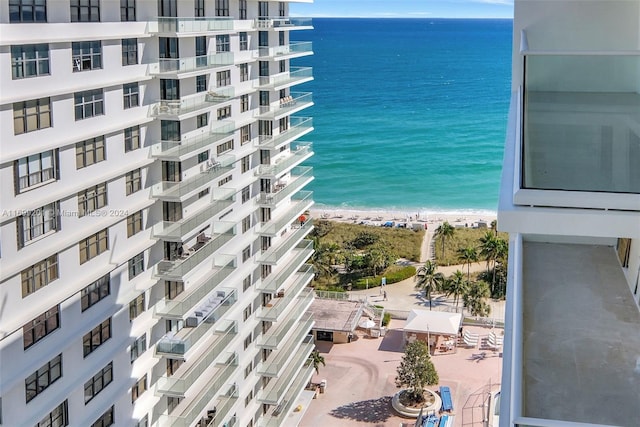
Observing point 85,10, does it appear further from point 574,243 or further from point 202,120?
point 574,243

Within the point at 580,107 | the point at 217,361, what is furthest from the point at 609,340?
the point at 217,361

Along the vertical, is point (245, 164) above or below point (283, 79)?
below

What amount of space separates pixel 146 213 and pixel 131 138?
79.2 inches

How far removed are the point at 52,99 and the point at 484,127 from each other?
91989 millimetres

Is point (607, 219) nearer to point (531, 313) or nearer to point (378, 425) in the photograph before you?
point (531, 313)

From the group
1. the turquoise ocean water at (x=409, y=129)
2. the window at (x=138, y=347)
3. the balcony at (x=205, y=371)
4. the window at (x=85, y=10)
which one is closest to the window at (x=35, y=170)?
the window at (x=85, y=10)

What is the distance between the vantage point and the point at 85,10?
1534 centimetres

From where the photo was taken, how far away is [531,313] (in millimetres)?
5336

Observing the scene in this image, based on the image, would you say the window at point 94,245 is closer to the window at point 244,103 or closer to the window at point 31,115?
the window at point 31,115

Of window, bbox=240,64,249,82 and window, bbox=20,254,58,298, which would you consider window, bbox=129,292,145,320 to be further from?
window, bbox=240,64,249,82

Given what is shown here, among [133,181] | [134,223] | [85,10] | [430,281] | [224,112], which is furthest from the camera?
[430,281]

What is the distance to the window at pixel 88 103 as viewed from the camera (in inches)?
606

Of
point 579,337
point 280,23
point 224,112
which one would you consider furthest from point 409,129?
point 579,337

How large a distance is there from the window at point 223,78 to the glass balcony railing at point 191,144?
1.12m
